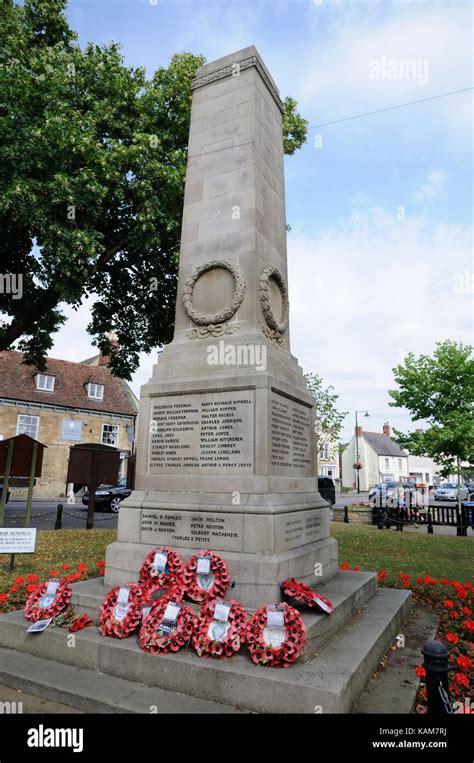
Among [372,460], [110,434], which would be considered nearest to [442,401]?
[110,434]

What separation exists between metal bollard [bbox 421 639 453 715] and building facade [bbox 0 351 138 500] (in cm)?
2918

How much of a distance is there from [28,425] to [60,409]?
8.85 ft

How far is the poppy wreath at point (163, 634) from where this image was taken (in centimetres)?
408

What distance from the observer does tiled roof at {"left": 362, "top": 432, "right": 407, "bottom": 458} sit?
2721 inches

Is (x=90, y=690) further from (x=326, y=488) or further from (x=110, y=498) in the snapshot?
(x=326, y=488)

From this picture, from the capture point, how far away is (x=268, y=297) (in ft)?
20.7

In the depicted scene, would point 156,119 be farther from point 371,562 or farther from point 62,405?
point 62,405

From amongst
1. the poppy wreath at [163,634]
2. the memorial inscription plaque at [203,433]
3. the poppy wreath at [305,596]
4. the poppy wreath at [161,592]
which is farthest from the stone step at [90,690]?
the memorial inscription plaque at [203,433]

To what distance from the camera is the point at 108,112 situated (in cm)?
1437

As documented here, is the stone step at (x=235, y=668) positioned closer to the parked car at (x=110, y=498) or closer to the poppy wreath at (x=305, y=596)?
the poppy wreath at (x=305, y=596)

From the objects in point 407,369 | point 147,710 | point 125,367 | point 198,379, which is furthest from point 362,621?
point 407,369

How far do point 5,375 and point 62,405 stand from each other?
447 cm

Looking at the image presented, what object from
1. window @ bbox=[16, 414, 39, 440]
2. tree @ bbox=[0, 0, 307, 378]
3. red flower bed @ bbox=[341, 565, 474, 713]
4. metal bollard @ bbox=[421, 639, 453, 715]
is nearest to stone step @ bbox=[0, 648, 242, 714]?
metal bollard @ bbox=[421, 639, 453, 715]

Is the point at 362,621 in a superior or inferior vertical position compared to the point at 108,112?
inferior
